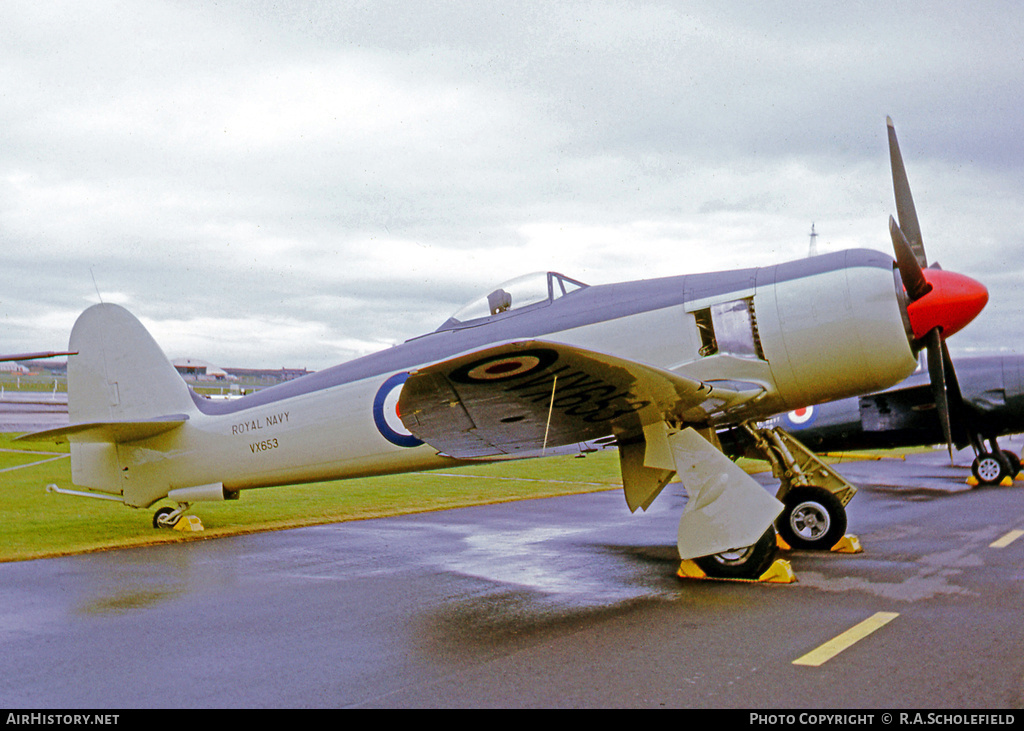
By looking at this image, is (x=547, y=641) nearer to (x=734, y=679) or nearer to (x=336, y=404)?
(x=734, y=679)

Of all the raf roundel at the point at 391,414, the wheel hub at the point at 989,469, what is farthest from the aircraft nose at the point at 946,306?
the wheel hub at the point at 989,469

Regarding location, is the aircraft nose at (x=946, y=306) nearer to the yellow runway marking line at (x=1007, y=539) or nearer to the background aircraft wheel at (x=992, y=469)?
the yellow runway marking line at (x=1007, y=539)

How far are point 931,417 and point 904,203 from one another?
27.7 feet

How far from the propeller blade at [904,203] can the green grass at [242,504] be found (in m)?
7.34

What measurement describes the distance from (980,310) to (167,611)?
23.2 ft

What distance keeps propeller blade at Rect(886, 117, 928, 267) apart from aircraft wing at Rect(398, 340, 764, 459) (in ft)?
8.35

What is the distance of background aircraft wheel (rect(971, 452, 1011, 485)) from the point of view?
15341 mm

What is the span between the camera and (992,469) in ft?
50.4

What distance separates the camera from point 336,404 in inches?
297

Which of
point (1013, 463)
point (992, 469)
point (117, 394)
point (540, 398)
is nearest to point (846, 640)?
point (540, 398)

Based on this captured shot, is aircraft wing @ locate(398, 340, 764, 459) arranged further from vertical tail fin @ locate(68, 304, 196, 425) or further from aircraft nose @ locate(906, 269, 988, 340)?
vertical tail fin @ locate(68, 304, 196, 425)

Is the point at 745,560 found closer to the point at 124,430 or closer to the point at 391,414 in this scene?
the point at 391,414

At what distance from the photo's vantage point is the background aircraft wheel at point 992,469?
15341 mm

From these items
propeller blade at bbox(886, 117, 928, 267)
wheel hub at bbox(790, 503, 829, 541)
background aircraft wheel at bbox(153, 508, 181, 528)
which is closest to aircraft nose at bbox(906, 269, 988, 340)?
propeller blade at bbox(886, 117, 928, 267)
